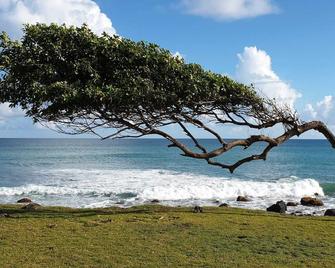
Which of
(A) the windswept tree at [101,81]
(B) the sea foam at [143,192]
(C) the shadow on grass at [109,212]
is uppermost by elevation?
(A) the windswept tree at [101,81]

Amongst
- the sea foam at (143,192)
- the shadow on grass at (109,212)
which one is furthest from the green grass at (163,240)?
the sea foam at (143,192)

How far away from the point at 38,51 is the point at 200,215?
7.88 meters

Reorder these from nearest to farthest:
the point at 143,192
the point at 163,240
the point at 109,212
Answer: the point at 163,240 < the point at 109,212 < the point at 143,192

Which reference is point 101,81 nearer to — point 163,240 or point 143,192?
point 163,240

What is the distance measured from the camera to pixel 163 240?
13055 mm

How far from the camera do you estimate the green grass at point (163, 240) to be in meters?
11.0

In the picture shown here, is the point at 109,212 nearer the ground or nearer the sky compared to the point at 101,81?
nearer the ground

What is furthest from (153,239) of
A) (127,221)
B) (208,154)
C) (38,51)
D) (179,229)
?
(38,51)

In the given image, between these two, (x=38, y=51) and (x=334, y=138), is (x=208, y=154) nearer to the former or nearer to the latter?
(x=334, y=138)

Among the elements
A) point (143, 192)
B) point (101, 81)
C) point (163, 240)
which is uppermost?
point (101, 81)

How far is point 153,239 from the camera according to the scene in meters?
13.2

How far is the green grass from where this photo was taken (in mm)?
10992

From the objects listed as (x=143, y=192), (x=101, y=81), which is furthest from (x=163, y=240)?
(x=143, y=192)

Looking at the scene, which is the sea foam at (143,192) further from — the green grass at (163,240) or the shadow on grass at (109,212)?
the green grass at (163,240)
